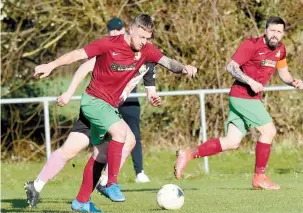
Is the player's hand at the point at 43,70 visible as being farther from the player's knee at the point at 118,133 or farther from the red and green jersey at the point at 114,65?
the player's knee at the point at 118,133

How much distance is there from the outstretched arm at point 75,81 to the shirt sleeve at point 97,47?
64cm

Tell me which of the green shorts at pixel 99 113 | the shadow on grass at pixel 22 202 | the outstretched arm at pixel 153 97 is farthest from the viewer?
the shadow on grass at pixel 22 202

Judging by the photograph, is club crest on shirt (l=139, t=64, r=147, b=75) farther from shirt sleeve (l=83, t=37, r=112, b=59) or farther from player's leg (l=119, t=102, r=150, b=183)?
player's leg (l=119, t=102, r=150, b=183)

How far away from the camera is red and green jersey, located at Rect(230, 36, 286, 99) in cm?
1128

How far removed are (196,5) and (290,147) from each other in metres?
3.12

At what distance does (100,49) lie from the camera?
9.33 meters

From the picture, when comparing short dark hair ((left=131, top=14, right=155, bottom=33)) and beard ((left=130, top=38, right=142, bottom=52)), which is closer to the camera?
short dark hair ((left=131, top=14, right=155, bottom=33))

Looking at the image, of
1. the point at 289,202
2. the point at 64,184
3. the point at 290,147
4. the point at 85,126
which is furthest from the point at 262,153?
the point at 290,147

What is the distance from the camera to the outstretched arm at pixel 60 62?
8.51 metres

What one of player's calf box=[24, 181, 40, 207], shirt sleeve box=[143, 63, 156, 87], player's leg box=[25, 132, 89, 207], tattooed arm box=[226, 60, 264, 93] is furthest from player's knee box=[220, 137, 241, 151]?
player's calf box=[24, 181, 40, 207]

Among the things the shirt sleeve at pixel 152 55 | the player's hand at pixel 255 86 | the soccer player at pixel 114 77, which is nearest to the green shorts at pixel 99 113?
the soccer player at pixel 114 77

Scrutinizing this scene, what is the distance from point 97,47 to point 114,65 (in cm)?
27

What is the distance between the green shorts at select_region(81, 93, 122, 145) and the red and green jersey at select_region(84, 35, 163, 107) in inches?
2.3

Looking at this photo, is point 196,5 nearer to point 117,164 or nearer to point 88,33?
point 88,33
